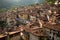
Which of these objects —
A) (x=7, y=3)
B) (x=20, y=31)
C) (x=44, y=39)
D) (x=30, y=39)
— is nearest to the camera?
(x=44, y=39)

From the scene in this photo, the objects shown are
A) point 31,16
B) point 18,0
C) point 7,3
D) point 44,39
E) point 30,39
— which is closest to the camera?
point 44,39

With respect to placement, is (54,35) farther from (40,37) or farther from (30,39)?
(30,39)

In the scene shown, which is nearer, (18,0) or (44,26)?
(44,26)

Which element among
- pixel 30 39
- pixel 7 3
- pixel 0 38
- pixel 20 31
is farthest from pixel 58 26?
pixel 7 3

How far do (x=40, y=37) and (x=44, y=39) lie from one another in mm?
537

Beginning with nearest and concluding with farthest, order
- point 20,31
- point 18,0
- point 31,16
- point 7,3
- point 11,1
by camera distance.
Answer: point 20,31
point 31,16
point 7,3
point 11,1
point 18,0

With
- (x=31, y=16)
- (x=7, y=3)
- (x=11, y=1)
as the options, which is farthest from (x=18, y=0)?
(x=31, y=16)

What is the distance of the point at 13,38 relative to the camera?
64.4 feet

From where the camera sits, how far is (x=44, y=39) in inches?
698

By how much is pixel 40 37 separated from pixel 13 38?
3.94 metres

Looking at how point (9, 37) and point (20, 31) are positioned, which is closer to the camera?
point (9, 37)

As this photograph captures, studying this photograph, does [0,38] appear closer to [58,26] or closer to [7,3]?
[58,26]

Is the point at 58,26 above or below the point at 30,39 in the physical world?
above

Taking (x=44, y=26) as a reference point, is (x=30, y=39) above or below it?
below
